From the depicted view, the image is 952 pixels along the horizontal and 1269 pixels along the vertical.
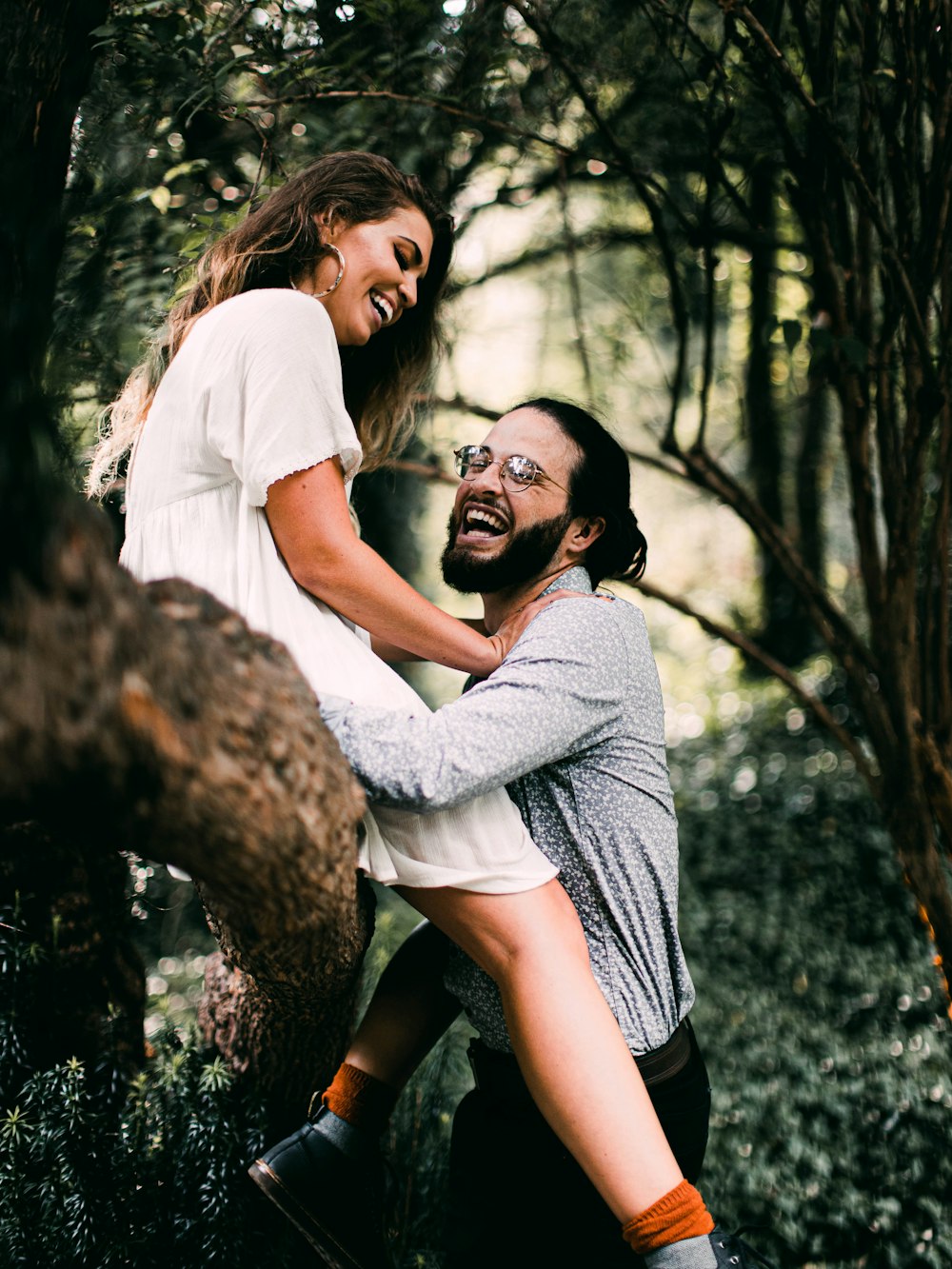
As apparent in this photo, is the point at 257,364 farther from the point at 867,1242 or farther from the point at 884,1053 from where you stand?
the point at 884,1053

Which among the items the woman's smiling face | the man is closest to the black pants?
the man

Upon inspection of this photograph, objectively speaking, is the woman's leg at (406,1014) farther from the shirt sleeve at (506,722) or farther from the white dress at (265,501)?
the shirt sleeve at (506,722)

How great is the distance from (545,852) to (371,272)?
1396mm

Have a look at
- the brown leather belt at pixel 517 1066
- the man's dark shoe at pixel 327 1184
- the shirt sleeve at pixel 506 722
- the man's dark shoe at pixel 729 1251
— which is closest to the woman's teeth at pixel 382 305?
the shirt sleeve at pixel 506 722

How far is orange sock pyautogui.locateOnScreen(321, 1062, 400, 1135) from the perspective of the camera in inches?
91.5

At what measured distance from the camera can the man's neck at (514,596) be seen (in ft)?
7.87

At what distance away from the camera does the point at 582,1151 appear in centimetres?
182

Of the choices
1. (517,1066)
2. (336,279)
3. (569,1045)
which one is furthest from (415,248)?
(517,1066)

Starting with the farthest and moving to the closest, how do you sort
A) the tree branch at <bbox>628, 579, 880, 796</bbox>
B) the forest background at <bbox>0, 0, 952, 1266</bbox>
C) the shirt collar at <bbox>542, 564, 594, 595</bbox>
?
1. the tree branch at <bbox>628, 579, 880, 796</bbox>
2. the shirt collar at <bbox>542, 564, 594, 595</bbox>
3. the forest background at <bbox>0, 0, 952, 1266</bbox>

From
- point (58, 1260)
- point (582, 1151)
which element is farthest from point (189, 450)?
point (58, 1260)

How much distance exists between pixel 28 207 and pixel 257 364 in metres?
0.53

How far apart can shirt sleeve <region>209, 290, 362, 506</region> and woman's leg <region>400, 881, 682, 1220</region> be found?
90 centimetres

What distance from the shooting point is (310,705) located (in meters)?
1.54

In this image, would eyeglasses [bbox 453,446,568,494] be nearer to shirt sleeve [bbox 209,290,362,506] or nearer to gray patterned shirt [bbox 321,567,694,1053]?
gray patterned shirt [bbox 321,567,694,1053]
